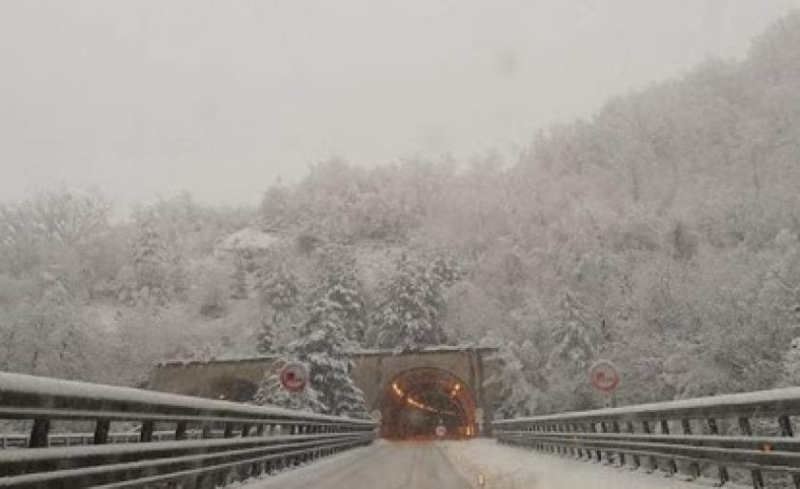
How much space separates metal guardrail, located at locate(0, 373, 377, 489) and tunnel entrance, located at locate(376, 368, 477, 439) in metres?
57.0

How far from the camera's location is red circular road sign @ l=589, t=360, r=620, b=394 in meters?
23.0

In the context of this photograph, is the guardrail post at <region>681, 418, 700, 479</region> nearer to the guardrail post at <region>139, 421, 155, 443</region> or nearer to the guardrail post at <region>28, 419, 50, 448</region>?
the guardrail post at <region>139, 421, 155, 443</region>

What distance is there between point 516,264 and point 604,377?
67.9 m

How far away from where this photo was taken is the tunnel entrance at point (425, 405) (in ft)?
225

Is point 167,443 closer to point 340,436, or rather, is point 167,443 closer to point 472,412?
point 340,436

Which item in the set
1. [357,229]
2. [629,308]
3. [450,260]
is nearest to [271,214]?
[357,229]

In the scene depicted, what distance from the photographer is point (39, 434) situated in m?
5.06

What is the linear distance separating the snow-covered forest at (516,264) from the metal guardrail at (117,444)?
113ft

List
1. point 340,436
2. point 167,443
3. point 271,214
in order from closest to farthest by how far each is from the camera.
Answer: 1. point 167,443
2. point 340,436
3. point 271,214

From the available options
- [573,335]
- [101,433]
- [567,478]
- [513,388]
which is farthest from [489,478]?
[513,388]

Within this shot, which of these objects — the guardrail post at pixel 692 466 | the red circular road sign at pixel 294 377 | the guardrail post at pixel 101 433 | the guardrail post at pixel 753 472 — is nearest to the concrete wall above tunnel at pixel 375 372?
the red circular road sign at pixel 294 377

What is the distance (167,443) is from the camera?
7613 millimetres

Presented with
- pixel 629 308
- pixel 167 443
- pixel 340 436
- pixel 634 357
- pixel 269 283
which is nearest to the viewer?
pixel 167 443

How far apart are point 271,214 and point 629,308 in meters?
111
